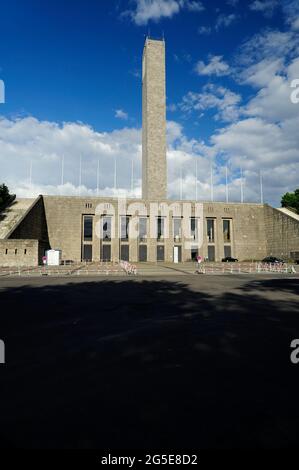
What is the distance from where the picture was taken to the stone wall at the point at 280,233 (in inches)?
2089

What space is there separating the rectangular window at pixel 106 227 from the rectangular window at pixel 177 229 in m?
13.3

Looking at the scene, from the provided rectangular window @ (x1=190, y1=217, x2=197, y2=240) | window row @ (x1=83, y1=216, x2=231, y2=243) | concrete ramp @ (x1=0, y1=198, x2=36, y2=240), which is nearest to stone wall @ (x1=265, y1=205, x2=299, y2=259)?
window row @ (x1=83, y1=216, x2=231, y2=243)

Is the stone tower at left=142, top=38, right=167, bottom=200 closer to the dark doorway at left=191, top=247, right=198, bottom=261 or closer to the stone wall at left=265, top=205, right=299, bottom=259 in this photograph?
the dark doorway at left=191, top=247, right=198, bottom=261

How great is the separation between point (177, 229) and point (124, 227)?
1104cm

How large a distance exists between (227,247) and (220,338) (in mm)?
58738

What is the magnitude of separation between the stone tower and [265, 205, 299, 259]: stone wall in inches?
895

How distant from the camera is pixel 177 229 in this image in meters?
61.0

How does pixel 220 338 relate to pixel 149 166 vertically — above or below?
below

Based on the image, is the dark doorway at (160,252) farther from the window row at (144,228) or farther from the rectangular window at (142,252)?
the rectangular window at (142,252)

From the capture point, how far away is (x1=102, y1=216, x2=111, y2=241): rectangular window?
5866 centimetres

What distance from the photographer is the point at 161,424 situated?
317 centimetres

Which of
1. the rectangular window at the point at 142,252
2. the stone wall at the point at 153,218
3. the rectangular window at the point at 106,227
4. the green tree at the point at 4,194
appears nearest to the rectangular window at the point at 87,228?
the stone wall at the point at 153,218

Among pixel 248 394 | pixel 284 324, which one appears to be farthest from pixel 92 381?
pixel 284 324
